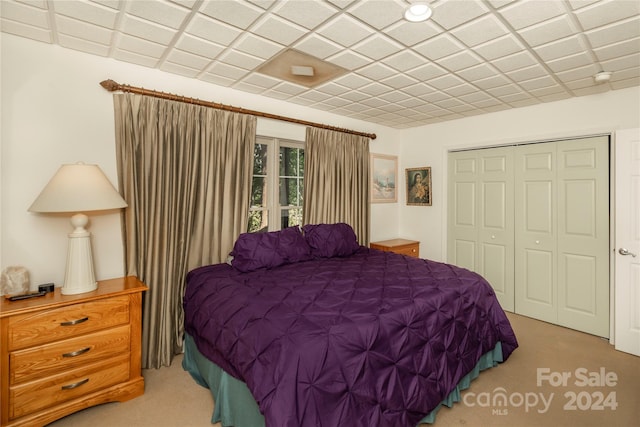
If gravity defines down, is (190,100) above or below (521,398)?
above

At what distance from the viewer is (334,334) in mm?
1581

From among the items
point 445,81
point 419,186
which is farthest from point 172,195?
point 419,186

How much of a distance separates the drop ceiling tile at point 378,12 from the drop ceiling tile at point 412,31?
70mm

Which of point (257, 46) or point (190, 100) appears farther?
Answer: point (190, 100)

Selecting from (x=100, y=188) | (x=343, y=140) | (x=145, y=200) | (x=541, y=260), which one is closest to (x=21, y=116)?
(x=100, y=188)

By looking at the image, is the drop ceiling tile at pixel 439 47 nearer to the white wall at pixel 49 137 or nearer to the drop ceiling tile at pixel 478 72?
the drop ceiling tile at pixel 478 72

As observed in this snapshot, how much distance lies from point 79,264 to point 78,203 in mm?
416

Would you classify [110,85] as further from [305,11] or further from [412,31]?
[412,31]

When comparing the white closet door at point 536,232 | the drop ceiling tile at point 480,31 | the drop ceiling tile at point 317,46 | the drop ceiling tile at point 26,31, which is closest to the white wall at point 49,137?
the drop ceiling tile at point 26,31

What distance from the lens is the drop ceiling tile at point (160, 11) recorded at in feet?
5.91

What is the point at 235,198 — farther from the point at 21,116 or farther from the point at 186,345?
the point at 21,116

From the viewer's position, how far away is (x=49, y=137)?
225 cm

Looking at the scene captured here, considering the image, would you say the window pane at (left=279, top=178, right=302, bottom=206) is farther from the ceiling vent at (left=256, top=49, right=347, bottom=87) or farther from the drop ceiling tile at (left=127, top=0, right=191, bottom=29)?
the drop ceiling tile at (left=127, top=0, right=191, bottom=29)

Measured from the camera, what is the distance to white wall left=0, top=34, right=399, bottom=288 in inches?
83.4
